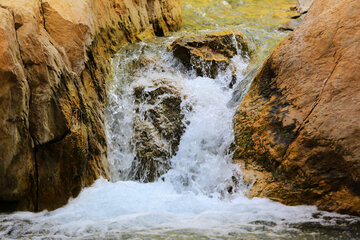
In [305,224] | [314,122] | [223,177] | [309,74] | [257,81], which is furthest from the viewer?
[257,81]

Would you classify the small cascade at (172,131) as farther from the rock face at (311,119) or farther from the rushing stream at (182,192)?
the rock face at (311,119)

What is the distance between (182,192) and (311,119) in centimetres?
221

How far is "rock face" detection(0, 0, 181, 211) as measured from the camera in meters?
3.75

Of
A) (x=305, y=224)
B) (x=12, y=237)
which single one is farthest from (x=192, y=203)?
(x=12, y=237)

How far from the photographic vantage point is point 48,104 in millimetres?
4125

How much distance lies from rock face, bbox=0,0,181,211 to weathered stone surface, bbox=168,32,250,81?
7.09 feet

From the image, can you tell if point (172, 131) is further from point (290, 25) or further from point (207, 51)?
point (290, 25)

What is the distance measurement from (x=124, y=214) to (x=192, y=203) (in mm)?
1004

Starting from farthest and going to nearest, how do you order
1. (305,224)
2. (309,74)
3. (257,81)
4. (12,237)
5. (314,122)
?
(257,81) < (309,74) < (314,122) < (305,224) < (12,237)

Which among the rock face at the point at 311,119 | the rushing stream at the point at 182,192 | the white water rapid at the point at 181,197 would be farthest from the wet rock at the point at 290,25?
the rock face at the point at 311,119

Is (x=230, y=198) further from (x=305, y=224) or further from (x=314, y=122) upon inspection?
(x=314, y=122)

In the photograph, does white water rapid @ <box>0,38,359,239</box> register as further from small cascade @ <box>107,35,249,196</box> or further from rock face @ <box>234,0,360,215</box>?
rock face @ <box>234,0,360,215</box>

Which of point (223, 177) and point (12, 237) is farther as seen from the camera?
point (223, 177)

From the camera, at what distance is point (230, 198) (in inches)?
183
